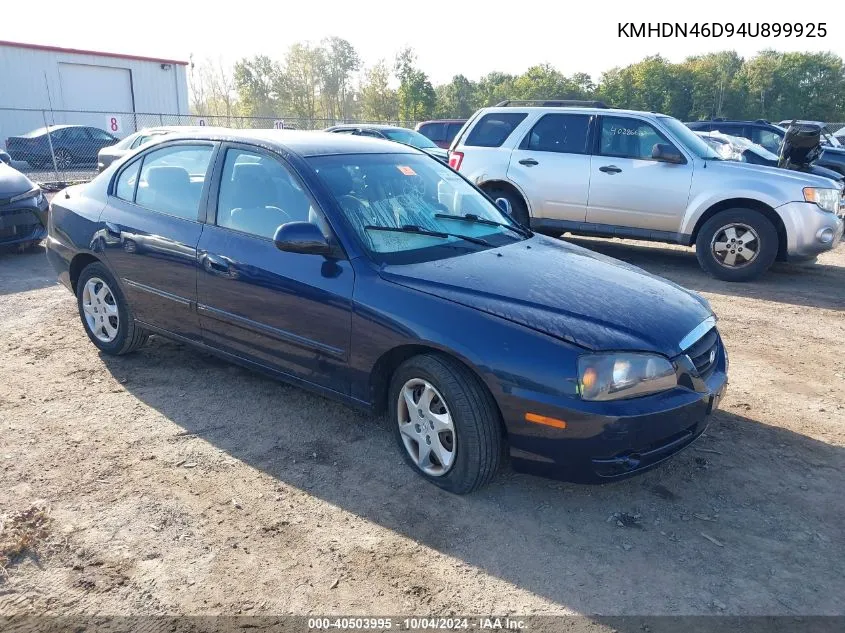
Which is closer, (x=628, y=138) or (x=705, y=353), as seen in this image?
(x=705, y=353)

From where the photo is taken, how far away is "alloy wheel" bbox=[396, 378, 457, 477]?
3193 millimetres

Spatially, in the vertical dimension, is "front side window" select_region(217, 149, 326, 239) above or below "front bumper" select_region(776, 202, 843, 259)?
above

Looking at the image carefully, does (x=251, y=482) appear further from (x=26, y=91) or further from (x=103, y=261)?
(x=26, y=91)

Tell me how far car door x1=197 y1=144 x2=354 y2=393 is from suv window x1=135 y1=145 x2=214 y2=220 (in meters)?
0.21

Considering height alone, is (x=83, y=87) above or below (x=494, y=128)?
above

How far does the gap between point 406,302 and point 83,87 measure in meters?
32.1

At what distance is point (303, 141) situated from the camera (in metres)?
4.07

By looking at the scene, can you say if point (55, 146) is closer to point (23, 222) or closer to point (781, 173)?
point (23, 222)

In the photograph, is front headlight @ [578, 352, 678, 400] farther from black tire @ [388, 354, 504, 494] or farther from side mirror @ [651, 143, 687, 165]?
side mirror @ [651, 143, 687, 165]

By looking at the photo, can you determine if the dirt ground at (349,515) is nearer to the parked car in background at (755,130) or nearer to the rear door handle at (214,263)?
the rear door handle at (214,263)

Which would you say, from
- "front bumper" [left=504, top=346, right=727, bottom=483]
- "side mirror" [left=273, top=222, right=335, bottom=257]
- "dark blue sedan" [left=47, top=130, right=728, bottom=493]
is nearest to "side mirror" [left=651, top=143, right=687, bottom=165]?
"dark blue sedan" [left=47, top=130, right=728, bottom=493]

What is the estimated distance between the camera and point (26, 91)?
2758 centimetres

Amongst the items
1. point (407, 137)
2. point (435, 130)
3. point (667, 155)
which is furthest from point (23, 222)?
point (435, 130)

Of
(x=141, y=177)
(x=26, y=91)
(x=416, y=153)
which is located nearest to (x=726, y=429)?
(x=416, y=153)
